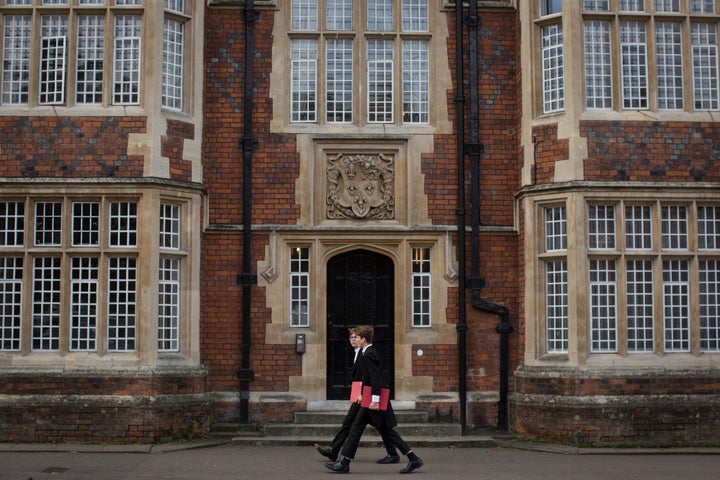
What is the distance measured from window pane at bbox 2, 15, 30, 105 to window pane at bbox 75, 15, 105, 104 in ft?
2.65

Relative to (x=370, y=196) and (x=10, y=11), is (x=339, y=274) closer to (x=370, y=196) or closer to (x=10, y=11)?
(x=370, y=196)

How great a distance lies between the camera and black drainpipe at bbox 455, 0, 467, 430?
1434 cm

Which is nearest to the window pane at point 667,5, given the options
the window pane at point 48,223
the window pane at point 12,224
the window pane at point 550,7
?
the window pane at point 550,7

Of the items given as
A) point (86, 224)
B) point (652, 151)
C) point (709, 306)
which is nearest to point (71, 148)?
point (86, 224)

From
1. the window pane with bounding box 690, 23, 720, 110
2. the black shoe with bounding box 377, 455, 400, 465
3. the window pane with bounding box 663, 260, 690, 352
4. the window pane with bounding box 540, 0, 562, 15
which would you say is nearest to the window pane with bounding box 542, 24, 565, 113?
the window pane with bounding box 540, 0, 562, 15

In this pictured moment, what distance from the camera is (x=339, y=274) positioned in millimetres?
14742

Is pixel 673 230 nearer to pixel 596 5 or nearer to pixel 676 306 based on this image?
pixel 676 306

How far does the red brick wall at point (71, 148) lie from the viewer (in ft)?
44.8

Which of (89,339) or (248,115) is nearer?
(89,339)

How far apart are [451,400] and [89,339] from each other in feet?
18.0

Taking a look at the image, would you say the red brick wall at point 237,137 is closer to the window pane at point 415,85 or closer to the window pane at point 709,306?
the window pane at point 415,85

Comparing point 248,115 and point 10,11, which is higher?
point 10,11

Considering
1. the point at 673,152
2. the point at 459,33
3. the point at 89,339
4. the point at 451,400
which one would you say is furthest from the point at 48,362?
the point at 673,152

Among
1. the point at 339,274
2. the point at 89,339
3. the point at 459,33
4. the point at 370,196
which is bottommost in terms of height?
the point at 89,339
